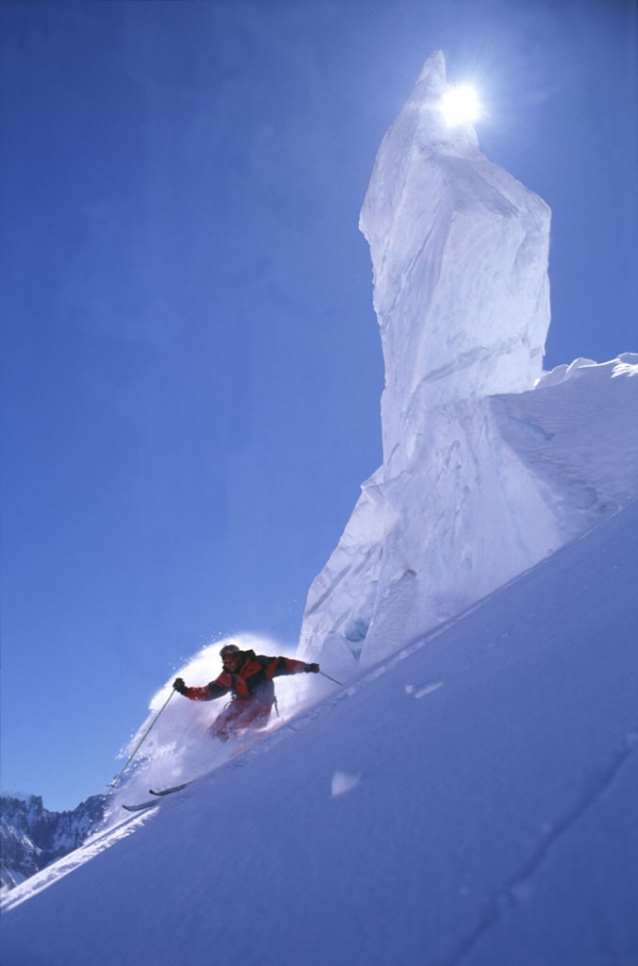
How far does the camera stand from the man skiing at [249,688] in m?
6.69

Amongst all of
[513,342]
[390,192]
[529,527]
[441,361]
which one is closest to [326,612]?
[441,361]

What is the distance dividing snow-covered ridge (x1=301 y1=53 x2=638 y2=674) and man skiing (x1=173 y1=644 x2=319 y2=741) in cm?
136

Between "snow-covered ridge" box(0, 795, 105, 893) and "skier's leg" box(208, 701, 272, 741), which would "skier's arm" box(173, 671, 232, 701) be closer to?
"skier's leg" box(208, 701, 272, 741)

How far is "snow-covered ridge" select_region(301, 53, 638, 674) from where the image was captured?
5.65m

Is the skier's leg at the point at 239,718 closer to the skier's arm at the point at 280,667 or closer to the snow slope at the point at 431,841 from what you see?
the skier's arm at the point at 280,667

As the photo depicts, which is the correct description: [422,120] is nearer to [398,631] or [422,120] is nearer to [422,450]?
[422,450]

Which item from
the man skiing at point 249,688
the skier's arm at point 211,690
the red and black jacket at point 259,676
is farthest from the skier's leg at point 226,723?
the skier's arm at point 211,690

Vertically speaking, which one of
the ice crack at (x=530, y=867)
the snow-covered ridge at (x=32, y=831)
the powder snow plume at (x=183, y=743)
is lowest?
the ice crack at (x=530, y=867)

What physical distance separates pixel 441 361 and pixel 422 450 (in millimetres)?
2282

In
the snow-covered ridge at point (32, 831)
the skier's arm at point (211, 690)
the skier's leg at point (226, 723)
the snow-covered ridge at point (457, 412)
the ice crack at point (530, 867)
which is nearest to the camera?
the ice crack at point (530, 867)

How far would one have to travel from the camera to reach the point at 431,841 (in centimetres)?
105

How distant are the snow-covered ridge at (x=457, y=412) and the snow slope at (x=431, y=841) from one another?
10.7ft

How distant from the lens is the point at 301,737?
109 inches

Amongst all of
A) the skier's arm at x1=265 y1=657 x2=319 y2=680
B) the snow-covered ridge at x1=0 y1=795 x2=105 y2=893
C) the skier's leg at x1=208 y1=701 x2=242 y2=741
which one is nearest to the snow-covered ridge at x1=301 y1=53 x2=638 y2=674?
the skier's arm at x1=265 y1=657 x2=319 y2=680
